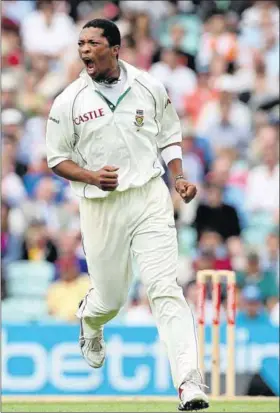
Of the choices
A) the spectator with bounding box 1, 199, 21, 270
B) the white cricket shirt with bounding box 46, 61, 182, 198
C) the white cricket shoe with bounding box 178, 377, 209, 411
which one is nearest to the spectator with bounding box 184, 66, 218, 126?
the spectator with bounding box 1, 199, 21, 270

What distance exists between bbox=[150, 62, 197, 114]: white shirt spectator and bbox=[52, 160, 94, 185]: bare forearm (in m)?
7.88

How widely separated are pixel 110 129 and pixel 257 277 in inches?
225

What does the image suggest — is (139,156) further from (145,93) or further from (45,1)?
(45,1)

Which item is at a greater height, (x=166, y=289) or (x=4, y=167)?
(x=4, y=167)

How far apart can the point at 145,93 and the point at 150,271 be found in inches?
39.3

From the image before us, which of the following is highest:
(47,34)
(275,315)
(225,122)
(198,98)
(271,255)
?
(47,34)

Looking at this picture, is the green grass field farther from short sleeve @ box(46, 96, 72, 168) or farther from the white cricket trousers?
short sleeve @ box(46, 96, 72, 168)

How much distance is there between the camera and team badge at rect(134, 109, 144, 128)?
7250 mm

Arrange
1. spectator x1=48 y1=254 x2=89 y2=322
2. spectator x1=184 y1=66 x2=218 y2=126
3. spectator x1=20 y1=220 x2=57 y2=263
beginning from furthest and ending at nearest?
spectator x1=184 y1=66 x2=218 y2=126 → spectator x1=20 y1=220 x2=57 y2=263 → spectator x1=48 y1=254 x2=89 y2=322

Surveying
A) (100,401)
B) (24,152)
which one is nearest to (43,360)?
(100,401)

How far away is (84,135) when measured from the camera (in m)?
7.26

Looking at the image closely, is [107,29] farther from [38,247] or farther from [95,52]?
Result: [38,247]

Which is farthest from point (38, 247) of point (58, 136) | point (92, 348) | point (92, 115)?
point (92, 115)

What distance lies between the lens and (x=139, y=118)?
726cm
